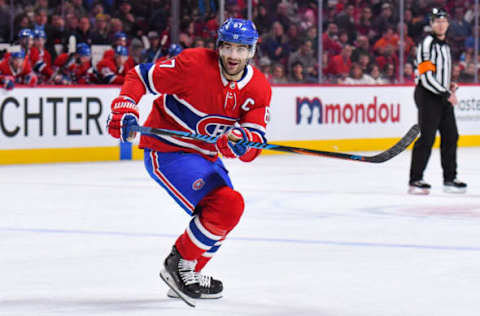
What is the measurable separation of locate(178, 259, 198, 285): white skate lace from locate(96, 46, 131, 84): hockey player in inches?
329

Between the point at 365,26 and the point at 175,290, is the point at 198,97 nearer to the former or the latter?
the point at 175,290

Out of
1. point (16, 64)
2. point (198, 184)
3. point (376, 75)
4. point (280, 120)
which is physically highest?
point (16, 64)

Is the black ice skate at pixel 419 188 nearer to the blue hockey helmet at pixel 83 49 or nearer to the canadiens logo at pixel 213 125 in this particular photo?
the canadiens logo at pixel 213 125

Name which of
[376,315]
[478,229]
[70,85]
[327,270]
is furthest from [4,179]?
[376,315]

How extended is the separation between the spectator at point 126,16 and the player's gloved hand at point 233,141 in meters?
9.43

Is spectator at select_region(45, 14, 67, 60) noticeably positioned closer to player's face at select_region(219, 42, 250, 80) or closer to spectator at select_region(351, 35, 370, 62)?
spectator at select_region(351, 35, 370, 62)

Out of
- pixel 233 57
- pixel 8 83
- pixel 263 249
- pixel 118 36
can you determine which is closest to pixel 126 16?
pixel 118 36

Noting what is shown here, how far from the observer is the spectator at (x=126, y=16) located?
43.9 feet

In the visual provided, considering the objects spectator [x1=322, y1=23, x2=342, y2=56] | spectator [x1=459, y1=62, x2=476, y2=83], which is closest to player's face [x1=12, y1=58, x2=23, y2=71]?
spectator [x1=322, y1=23, x2=342, y2=56]

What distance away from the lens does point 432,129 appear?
27.9 ft

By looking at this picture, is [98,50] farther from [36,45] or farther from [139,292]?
[139,292]

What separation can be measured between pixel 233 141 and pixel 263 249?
150 cm

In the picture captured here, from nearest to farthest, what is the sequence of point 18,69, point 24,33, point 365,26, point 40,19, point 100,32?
1. point 18,69
2. point 24,33
3. point 40,19
4. point 100,32
5. point 365,26

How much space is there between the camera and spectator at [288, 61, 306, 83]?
1384cm
